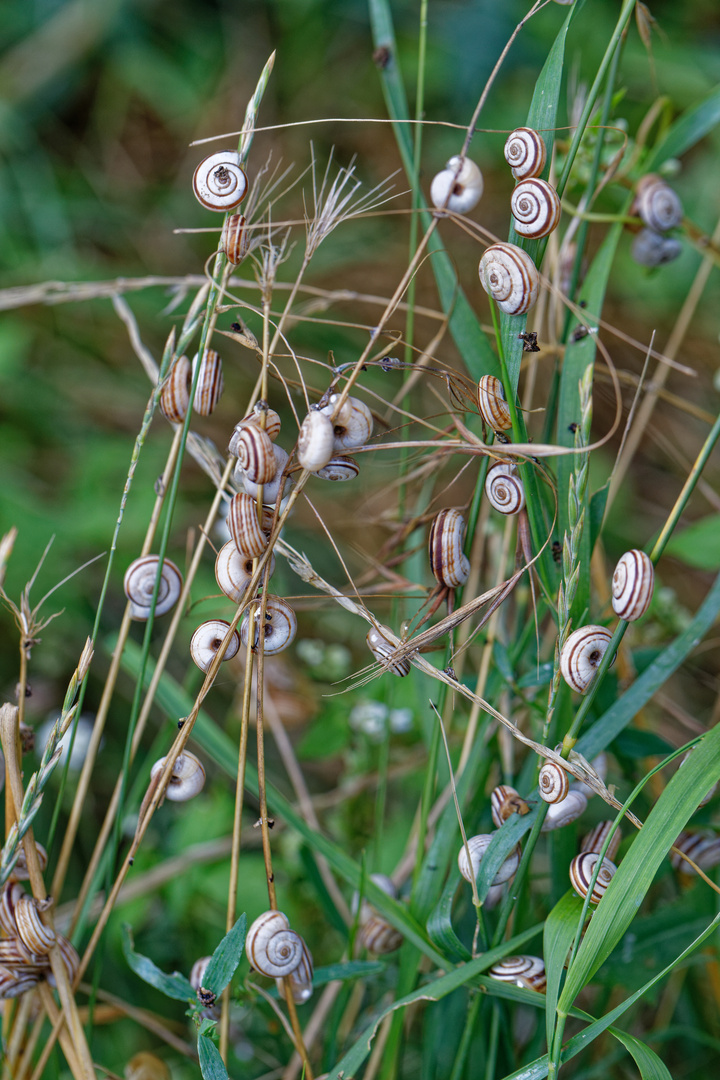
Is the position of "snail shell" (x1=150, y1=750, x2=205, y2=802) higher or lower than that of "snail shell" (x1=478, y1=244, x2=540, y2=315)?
lower

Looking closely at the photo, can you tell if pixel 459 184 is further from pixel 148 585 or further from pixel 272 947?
pixel 272 947

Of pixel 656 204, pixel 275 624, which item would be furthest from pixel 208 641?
pixel 656 204

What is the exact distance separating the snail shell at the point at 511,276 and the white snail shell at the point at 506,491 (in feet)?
0.35

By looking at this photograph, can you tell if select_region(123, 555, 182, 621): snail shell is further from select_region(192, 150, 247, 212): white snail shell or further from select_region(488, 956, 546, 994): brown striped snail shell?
select_region(488, 956, 546, 994): brown striped snail shell

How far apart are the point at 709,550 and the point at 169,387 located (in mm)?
681

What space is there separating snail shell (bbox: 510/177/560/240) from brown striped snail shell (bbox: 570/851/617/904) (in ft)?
1.36

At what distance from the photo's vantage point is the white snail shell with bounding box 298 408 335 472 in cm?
46

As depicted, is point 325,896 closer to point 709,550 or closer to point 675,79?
point 709,550

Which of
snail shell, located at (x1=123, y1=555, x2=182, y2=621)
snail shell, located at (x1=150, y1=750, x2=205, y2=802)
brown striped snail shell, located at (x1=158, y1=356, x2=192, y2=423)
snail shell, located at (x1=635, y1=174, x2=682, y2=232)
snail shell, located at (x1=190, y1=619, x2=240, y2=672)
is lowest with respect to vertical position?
snail shell, located at (x1=150, y1=750, x2=205, y2=802)

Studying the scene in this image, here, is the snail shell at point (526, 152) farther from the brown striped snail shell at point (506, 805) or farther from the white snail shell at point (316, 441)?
the brown striped snail shell at point (506, 805)

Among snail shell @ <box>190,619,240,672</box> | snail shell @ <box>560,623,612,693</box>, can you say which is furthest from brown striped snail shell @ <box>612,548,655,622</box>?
snail shell @ <box>190,619,240,672</box>

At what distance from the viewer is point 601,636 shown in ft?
1.69

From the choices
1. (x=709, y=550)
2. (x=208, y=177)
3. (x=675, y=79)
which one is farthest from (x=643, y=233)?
(x=675, y=79)

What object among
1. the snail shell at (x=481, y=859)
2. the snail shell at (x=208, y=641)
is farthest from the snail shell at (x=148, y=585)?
the snail shell at (x=481, y=859)
